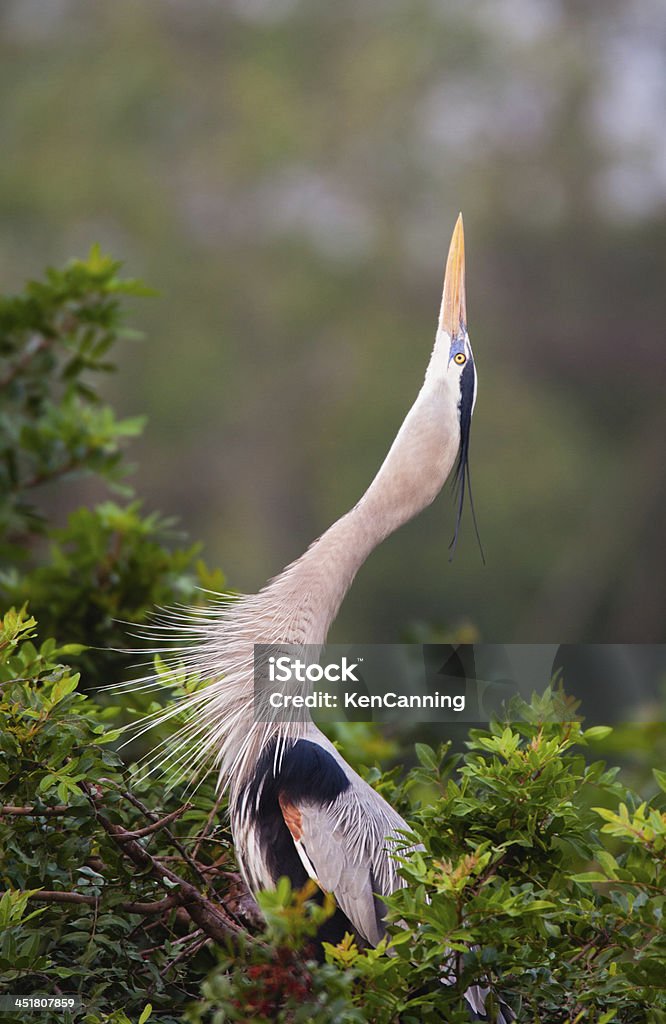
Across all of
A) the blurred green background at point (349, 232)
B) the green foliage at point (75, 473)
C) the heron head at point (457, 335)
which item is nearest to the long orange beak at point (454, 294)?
the heron head at point (457, 335)

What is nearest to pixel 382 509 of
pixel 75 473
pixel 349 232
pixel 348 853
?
pixel 348 853

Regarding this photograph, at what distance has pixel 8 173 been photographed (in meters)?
4.42

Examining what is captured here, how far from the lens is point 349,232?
4.33 metres

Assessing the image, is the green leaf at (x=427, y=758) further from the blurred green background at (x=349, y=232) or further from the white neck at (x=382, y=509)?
the blurred green background at (x=349, y=232)

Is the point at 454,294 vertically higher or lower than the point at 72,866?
higher

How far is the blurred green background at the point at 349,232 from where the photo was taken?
3768 mm

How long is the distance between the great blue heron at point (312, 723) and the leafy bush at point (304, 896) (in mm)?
32

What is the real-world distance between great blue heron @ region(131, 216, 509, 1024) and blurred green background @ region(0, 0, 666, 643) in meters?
2.67

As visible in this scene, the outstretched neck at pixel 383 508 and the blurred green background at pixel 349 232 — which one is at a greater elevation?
the blurred green background at pixel 349 232

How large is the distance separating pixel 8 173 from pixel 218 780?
4030 millimetres

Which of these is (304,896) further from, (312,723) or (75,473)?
(75,473)

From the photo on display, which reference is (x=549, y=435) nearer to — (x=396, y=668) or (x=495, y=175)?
(x=495, y=175)

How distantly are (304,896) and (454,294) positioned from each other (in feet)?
1.48

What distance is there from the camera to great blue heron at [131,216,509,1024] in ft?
2.64
